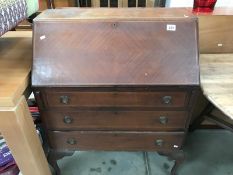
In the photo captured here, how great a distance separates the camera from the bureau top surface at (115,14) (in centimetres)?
94

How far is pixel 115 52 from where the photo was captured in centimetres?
94

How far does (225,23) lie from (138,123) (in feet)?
2.54

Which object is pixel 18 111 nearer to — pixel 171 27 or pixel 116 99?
pixel 116 99

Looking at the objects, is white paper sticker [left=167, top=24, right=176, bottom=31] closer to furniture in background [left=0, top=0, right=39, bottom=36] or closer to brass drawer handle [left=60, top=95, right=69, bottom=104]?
brass drawer handle [left=60, top=95, right=69, bottom=104]

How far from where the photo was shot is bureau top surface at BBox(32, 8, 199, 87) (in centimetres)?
93

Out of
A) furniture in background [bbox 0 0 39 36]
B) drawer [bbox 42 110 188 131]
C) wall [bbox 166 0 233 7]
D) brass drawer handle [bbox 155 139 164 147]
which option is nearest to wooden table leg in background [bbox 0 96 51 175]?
drawer [bbox 42 110 188 131]

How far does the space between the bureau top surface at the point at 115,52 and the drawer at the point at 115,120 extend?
0.19m

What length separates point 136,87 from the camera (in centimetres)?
94

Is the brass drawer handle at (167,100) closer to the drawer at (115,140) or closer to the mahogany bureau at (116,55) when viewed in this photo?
the mahogany bureau at (116,55)

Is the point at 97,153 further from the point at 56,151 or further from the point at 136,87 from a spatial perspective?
the point at 136,87

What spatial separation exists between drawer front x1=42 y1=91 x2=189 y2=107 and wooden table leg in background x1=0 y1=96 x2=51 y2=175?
0.46 feet

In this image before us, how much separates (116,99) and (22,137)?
0.44 m

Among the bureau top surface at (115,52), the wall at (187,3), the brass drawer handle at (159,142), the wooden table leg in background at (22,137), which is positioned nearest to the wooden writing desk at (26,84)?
the wooden table leg in background at (22,137)

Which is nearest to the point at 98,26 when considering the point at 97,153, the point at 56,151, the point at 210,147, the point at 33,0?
the point at 33,0
